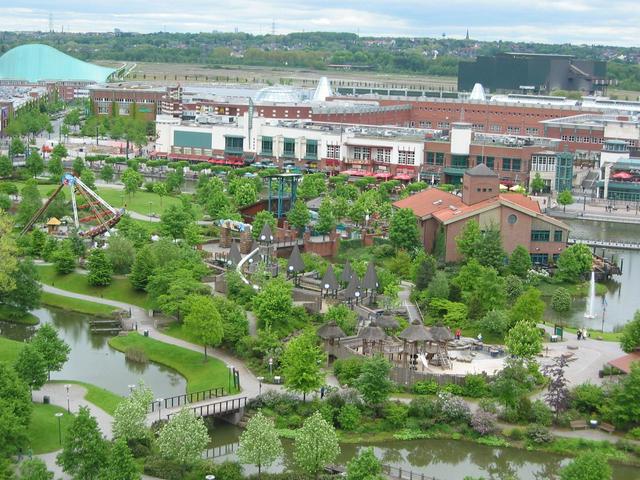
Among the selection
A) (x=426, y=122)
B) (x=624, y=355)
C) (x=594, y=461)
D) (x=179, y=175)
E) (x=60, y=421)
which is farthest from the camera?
(x=426, y=122)

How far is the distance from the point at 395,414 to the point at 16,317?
15265mm

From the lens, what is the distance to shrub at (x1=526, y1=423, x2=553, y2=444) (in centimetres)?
2806

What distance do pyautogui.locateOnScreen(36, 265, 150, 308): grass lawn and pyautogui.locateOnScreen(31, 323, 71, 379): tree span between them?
8044mm

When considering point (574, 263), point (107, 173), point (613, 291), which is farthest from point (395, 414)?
point (107, 173)

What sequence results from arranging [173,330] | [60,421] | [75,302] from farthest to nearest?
[75,302] < [173,330] < [60,421]

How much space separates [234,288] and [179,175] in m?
27.5

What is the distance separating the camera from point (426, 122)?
93188 mm

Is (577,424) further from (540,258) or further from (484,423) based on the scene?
(540,258)

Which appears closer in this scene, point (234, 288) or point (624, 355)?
point (624, 355)

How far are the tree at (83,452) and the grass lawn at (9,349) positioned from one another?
8.36m

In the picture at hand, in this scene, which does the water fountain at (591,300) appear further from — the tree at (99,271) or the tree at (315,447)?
the tree at (315,447)

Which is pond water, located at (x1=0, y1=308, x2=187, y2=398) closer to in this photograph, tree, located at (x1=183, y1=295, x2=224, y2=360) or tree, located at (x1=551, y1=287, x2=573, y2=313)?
tree, located at (x1=183, y1=295, x2=224, y2=360)

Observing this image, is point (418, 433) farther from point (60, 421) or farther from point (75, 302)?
point (75, 302)

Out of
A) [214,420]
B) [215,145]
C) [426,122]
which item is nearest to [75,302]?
[214,420]
